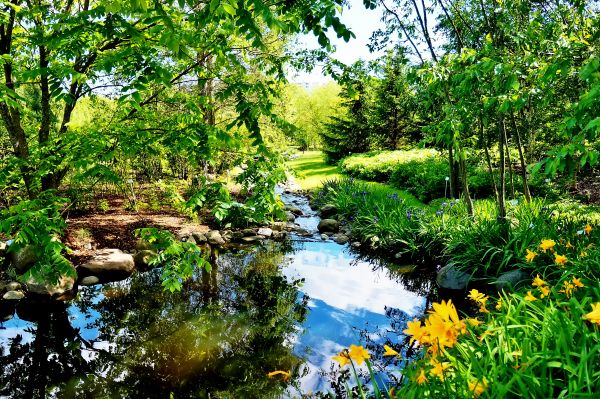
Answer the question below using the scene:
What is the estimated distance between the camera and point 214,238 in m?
9.01

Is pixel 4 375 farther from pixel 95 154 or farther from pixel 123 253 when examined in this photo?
pixel 123 253

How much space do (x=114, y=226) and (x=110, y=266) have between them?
2463 mm

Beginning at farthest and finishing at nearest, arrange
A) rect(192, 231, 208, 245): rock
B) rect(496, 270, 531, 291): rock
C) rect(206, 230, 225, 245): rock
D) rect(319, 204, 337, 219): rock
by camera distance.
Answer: rect(319, 204, 337, 219): rock → rect(206, 230, 225, 245): rock → rect(192, 231, 208, 245): rock → rect(496, 270, 531, 291): rock

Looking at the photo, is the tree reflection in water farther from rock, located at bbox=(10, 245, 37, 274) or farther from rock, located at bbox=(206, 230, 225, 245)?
rock, located at bbox=(206, 230, 225, 245)

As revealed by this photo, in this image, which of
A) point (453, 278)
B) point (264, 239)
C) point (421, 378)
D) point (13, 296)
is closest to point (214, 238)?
point (264, 239)

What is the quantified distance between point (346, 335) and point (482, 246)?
8.47ft

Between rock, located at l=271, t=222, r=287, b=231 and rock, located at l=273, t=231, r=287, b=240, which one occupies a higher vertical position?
rock, located at l=271, t=222, r=287, b=231

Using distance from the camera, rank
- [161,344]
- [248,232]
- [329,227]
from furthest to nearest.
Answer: [329,227] < [248,232] < [161,344]

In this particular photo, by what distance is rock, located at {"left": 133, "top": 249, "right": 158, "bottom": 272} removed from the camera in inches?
287

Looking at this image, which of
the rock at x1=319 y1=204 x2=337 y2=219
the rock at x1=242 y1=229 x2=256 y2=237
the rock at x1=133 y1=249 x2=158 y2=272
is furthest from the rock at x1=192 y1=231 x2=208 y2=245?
the rock at x1=319 y1=204 x2=337 y2=219

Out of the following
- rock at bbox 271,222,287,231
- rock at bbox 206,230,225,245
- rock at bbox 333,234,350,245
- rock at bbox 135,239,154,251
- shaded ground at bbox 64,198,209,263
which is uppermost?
shaded ground at bbox 64,198,209,263

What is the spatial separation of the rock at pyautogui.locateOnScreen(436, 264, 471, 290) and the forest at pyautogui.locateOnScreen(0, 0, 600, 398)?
0.03m

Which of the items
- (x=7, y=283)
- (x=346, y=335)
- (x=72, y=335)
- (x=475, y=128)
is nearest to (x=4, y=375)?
(x=72, y=335)

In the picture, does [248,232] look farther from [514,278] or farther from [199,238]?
[514,278]
